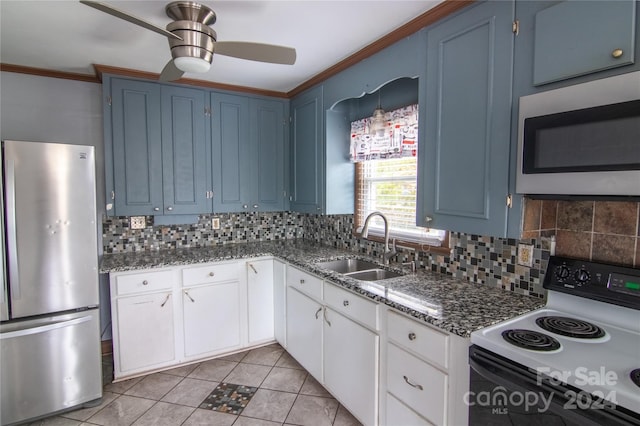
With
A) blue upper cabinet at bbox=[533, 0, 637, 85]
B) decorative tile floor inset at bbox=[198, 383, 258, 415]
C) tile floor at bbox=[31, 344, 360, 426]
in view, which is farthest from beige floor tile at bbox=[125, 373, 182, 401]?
blue upper cabinet at bbox=[533, 0, 637, 85]

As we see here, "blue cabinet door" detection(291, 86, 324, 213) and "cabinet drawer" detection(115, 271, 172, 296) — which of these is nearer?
"cabinet drawer" detection(115, 271, 172, 296)

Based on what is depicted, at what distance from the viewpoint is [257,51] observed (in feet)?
5.72

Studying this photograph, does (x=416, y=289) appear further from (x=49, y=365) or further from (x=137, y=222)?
(x=137, y=222)

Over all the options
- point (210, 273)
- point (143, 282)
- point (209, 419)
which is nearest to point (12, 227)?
point (143, 282)

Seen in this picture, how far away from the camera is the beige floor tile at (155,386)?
7.84ft

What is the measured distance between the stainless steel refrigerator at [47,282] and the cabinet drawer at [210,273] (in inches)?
24.0

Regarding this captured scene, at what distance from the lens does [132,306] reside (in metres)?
2.51

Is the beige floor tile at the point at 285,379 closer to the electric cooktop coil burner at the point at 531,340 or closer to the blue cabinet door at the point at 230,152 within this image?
the blue cabinet door at the point at 230,152

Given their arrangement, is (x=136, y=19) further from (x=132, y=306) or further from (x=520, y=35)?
(x=132, y=306)

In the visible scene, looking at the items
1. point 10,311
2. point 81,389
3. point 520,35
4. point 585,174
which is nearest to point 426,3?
point 520,35

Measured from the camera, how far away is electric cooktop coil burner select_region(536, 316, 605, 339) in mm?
1271

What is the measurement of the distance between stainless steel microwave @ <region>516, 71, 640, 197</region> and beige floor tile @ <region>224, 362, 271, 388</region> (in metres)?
2.17

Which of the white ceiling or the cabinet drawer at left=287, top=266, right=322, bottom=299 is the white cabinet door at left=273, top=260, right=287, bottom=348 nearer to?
the cabinet drawer at left=287, top=266, right=322, bottom=299

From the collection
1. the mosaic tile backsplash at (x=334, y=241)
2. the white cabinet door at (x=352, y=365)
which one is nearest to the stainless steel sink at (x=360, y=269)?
the mosaic tile backsplash at (x=334, y=241)
